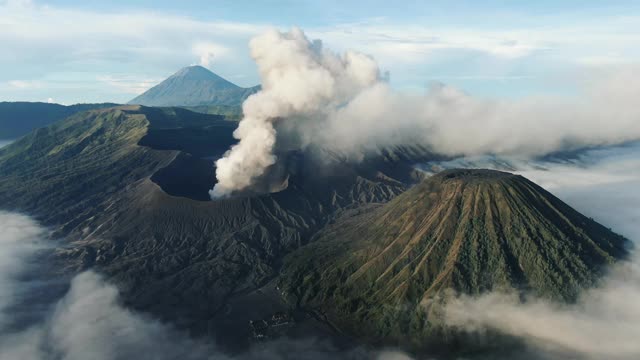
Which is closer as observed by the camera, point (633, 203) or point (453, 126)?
point (633, 203)

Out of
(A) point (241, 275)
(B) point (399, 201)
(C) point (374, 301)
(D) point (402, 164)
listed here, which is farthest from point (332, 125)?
(C) point (374, 301)

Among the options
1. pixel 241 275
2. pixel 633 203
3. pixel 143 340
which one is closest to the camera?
pixel 143 340

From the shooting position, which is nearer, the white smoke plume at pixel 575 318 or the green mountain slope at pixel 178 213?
the white smoke plume at pixel 575 318

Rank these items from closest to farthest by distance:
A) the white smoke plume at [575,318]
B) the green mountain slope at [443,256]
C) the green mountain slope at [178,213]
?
the white smoke plume at [575,318] < the green mountain slope at [443,256] < the green mountain slope at [178,213]

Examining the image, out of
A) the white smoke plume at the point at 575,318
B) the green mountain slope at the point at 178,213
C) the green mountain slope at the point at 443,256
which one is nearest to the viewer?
the white smoke plume at the point at 575,318

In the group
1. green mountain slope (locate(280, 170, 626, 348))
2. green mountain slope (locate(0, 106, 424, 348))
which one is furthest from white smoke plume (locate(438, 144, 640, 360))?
green mountain slope (locate(0, 106, 424, 348))

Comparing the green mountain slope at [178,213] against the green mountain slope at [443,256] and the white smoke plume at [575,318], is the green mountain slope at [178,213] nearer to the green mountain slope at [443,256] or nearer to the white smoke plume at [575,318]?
the green mountain slope at [443,256]

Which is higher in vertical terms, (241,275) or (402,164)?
(402,164)

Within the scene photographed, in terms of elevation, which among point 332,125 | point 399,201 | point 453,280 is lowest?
point 453,280

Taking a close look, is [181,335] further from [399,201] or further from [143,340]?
[399,201]

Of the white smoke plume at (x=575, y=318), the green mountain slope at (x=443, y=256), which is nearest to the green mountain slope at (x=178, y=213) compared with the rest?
the green mountain slope at (x=443, y=256)
